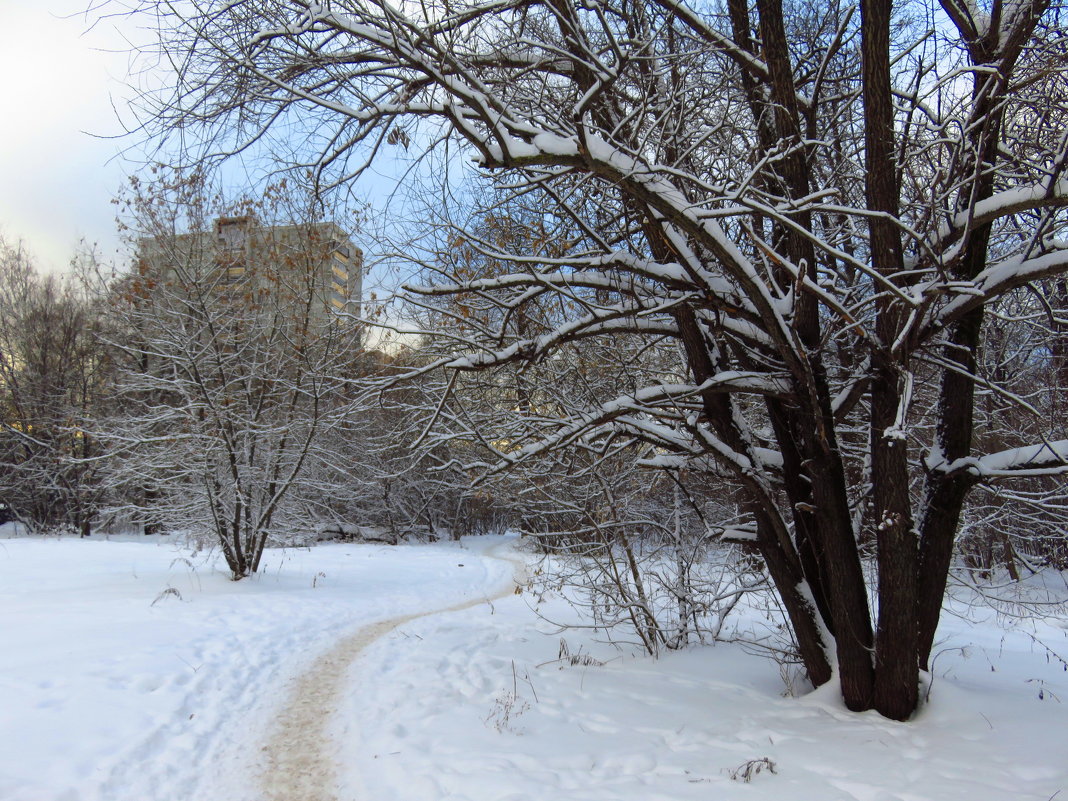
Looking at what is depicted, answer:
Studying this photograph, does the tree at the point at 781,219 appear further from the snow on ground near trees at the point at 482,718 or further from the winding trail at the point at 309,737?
the winding trail at the point at 309,737

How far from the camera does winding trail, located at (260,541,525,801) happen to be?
390 centimetres

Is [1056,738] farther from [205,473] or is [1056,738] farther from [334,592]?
[205,473]

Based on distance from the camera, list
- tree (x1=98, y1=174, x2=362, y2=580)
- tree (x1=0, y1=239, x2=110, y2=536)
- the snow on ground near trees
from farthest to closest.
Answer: tree (x1=0, y1=239, x2=110, y2=536) < tree (x1=98, y1=174, x2=362, y2=580) < the snow on ground near trees

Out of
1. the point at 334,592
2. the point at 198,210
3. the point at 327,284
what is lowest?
the point at 334,592

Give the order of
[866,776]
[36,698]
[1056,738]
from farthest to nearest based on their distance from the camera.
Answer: [36,698], [1056,738], [866,776]

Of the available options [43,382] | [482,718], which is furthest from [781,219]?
[43,382]

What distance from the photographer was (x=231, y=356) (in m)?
10.9

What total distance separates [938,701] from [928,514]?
1346mm

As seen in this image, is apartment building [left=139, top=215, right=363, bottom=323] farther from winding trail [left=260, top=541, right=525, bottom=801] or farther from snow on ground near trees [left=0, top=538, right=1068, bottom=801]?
winding trail [left=260, top=541, right=525, bottom=801]

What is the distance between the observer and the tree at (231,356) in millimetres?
10727

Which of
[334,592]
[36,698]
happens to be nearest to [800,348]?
[36,698]

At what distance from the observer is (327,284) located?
35.9ft

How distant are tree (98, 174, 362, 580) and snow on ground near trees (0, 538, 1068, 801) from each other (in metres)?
2.96

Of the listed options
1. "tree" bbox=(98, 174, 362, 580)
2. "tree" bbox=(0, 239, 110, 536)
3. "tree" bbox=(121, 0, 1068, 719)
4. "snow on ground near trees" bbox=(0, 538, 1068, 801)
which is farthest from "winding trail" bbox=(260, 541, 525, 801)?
"tree" bbox=(0, 239, 110, 536)
